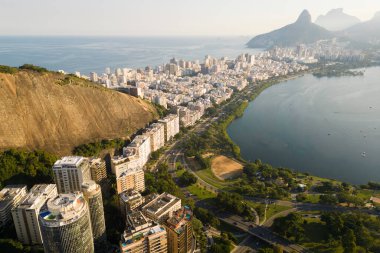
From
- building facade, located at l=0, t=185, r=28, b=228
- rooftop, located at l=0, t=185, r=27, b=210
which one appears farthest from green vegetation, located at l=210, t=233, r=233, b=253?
rooftop, located at l=0, t=185, r=27, b=210

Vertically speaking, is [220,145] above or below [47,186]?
below

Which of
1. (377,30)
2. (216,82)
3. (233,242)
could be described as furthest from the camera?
(377,30)

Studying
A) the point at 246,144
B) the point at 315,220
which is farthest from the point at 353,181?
the point at 246,144

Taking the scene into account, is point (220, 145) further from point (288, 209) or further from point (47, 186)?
Answer: point (47, 186)

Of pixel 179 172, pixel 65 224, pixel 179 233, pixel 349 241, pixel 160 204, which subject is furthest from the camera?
pixel 179 172

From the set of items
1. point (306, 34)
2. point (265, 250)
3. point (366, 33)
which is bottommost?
point (265, 250)

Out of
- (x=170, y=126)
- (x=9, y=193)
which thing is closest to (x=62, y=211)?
(x=9, y=193)

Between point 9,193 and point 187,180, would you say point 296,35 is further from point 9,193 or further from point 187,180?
point 9,193
